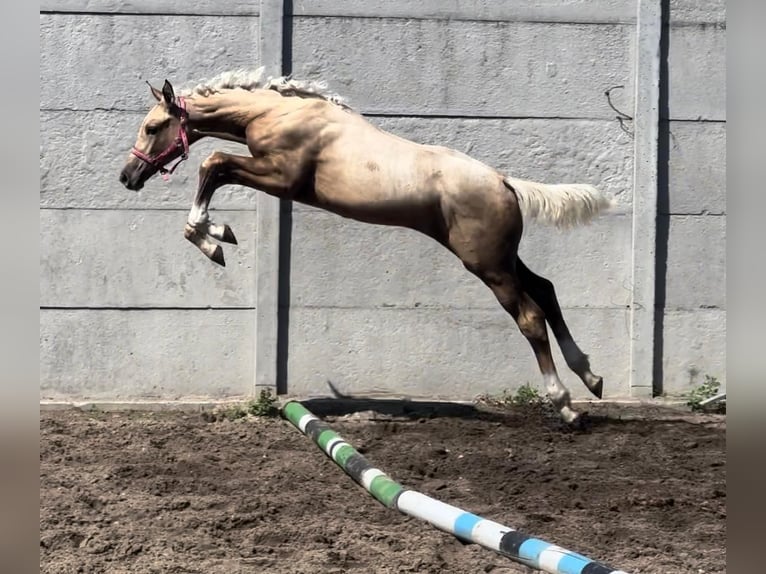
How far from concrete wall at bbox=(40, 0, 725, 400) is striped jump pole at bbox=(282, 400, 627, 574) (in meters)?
1.33

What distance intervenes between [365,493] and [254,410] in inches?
66.1

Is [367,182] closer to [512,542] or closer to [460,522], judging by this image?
[460,522]

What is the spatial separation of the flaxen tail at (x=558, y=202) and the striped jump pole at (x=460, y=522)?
59.6 inches

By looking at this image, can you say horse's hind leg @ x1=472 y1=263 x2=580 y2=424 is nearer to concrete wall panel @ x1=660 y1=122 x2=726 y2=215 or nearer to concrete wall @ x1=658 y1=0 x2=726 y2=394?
concrete wall @ x1=658 y1=0 x2=726 y2=394

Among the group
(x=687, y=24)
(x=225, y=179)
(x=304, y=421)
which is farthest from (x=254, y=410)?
(x=687, y=24)

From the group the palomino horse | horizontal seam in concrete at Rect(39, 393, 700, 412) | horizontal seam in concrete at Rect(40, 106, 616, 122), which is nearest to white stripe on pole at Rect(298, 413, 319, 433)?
horizontal seam in concrete at Rect(39, 393, 700, 412)

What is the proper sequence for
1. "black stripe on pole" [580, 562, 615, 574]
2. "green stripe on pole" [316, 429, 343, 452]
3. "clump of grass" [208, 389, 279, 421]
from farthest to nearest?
"clump of grass" [208, 389, 279, 421]
"green stripe on pole" [316, 429, 343, 452]
"black stripe on pole" [580, 562, 615, 574]

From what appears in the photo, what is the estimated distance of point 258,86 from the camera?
187 inches

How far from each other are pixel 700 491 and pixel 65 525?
239 centimetres

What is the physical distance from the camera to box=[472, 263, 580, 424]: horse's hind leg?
4508 mm

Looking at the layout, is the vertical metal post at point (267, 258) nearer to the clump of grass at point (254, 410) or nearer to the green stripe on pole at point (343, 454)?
the clump of grass at point (254, 410)

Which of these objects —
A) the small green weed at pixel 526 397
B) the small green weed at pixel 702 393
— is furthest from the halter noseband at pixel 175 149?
the small green weed at pixel 702 393

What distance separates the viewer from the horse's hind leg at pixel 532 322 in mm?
4508
